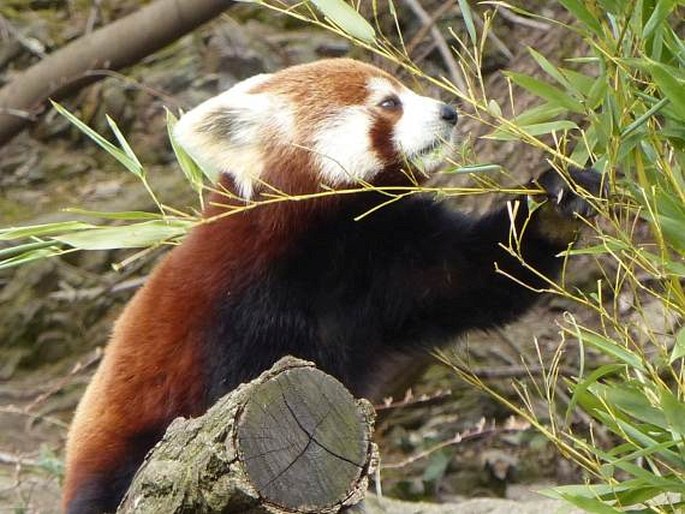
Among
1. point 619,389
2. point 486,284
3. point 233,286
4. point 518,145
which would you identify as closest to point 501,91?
point 518,145

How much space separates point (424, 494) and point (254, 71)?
7.26 feet

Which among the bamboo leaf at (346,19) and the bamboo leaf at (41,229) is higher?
the bamboo leaf at (346,19)

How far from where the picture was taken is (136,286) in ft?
17.6

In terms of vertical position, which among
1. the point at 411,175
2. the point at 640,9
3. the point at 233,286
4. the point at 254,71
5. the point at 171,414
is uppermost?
the point at 640,9

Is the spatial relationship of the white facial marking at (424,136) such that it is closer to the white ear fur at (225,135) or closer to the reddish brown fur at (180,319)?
the reddish brown fur at (180,319)

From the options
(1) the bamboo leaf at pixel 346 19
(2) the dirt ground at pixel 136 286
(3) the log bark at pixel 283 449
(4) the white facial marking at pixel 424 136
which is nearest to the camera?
(3) the log bark at pixel 283 449

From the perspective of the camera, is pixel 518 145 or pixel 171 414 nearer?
pixel 171 414

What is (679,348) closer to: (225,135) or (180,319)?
(180,319)

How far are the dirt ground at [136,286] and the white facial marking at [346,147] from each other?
3.11 ft

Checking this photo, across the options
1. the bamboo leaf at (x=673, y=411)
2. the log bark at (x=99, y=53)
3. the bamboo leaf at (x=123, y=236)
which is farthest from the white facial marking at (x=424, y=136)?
the log bark at (x=99, y=53)

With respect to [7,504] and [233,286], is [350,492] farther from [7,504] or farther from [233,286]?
[7,504]

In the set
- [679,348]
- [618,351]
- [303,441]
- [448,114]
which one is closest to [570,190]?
[448,114]

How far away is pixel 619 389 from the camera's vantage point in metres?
2.47

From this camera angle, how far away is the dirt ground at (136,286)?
491 cm
